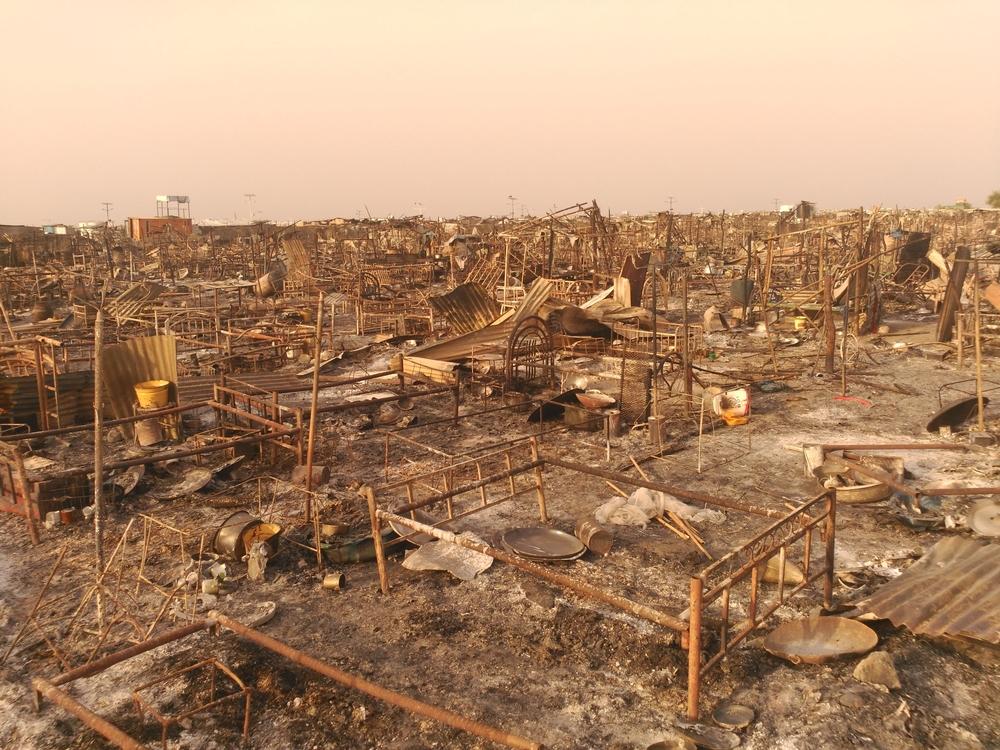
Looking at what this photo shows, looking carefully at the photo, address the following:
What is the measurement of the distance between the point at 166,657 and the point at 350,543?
7.67 ft

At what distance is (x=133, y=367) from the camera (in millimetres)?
13625

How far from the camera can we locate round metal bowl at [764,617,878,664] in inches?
252

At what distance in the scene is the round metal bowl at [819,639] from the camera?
21.0 feet

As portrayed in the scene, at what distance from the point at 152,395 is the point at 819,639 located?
432 inches

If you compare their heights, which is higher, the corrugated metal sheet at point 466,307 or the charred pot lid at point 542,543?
the corrugated metal sheet at point 466,307

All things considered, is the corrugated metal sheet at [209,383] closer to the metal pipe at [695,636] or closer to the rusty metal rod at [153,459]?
the rusty metal rod at [153,459]

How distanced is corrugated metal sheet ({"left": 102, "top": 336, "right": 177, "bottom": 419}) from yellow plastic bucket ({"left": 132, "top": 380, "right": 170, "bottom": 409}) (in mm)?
206

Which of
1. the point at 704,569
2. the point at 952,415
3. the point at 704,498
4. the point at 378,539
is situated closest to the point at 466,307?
the point at 952,415

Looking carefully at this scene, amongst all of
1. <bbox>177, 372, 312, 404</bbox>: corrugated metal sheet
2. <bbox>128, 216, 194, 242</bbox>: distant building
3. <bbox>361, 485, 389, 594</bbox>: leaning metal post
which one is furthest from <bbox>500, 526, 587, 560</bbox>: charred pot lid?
<bbox>128, 216, 194, 242</bbox>: distant building

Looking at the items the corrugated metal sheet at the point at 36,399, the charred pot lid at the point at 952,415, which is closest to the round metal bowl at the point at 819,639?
the charred pot lid at the point at 952,415

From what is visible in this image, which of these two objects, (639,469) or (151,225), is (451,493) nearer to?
(639,469)

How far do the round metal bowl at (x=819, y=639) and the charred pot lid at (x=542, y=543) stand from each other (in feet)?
7.57

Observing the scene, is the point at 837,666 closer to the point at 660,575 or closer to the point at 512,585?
the point at 660,575

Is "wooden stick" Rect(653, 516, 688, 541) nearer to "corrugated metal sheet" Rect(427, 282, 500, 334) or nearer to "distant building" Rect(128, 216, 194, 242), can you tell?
"corrugated metal sheet" Rect(427, 282, 500, 334)
